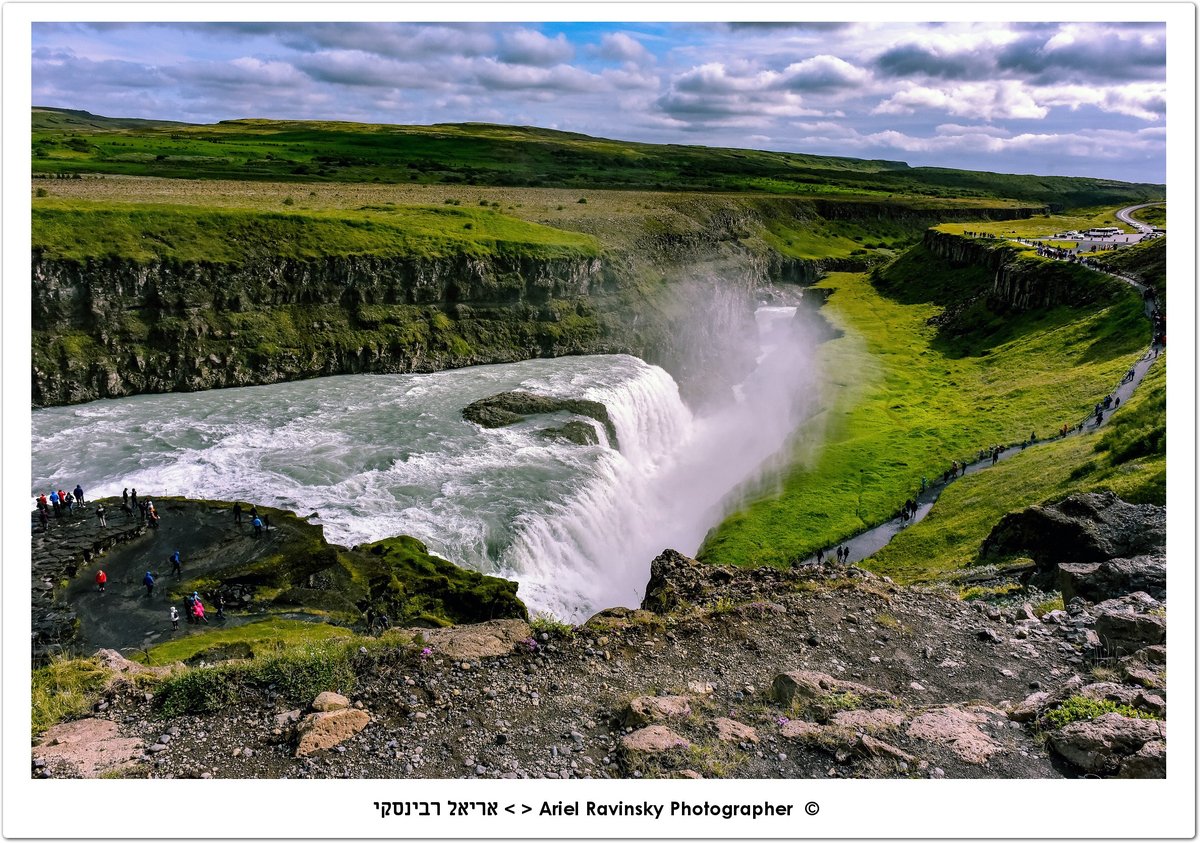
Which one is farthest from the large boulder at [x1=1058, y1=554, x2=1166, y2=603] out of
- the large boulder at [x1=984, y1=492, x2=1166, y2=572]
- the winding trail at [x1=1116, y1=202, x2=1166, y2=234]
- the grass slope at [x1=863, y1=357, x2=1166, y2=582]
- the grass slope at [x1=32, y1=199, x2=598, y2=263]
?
the winding trail at [x1=1116, y1=202, x2=1166, y2=234]

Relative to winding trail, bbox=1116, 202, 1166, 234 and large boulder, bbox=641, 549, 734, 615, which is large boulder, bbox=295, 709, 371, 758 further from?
winding trail, bbox=1116, 202, 1166, 234

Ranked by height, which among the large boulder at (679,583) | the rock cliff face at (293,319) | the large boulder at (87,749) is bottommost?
the large boulder at (679,583)

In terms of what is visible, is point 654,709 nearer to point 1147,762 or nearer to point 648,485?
point 1147,762

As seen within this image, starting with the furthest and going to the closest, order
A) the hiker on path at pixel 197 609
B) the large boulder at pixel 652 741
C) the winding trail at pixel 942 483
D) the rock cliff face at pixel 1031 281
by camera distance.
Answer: the rock cliff face at pixel 1031 281, the winding trail at pixel 942 483, the hiker on path at pixel 197 609, the large boulder at pixel 652 741

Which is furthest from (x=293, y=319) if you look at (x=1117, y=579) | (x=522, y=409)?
(x=1117, y=579)

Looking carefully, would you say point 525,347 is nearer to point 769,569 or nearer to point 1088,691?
point 769,569

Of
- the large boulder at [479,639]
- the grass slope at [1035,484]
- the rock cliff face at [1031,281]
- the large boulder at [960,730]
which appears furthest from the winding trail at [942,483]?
the large boulder at [960,730]

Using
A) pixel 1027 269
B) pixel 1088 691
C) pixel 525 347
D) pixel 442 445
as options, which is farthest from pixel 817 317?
pixel 1088 691

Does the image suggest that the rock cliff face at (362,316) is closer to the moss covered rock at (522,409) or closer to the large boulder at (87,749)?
the moss covered rock at (522,409)
